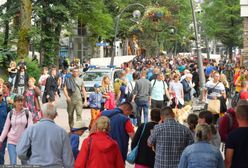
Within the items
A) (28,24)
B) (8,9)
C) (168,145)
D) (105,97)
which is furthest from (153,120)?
(8,9)

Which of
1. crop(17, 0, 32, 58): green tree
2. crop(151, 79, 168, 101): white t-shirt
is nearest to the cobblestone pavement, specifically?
crop(151, 79, 168, 101): white t-shirt

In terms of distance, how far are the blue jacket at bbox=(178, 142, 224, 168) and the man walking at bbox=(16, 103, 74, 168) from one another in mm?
1396

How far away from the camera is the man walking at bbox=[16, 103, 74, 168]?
724 cm

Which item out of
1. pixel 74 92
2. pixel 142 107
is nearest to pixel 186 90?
pixel 142 107

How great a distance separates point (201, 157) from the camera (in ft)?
21.8

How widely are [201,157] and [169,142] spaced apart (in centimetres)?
106

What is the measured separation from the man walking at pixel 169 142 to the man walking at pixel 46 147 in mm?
1061

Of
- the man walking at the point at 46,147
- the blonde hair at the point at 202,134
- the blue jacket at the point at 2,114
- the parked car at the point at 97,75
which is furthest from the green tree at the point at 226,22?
the blonde hair at the point at 202,134

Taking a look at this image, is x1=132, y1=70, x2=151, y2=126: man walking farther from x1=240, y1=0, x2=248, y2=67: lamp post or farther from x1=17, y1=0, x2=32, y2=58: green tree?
x1=240, y1=0, x2=248, y2=67: lamp post

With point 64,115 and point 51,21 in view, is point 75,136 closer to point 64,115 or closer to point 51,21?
point 64,115

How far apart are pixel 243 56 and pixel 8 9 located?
12382mm

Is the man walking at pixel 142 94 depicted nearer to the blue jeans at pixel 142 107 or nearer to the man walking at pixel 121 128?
the blue jeans at pixel 142 107

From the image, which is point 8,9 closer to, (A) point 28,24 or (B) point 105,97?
(A) point 28,24

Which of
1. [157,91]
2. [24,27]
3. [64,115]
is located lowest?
[64,115]
